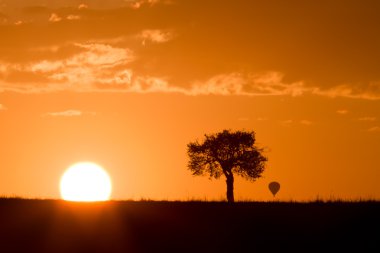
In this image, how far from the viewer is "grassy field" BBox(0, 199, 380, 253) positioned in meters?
30.2

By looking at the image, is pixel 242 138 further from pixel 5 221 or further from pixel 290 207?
pixel 5 221

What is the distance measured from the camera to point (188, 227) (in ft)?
112

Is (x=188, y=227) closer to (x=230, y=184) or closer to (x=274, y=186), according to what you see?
(x=230, y=184)

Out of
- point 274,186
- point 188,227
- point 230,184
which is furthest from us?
point 274,186

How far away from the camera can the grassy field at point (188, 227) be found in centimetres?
3019

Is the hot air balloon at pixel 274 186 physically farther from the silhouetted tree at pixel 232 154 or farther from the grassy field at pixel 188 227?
the grassy field at pixel 188 227

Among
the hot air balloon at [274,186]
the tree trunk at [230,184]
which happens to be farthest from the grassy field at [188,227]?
the hot air balloon at [274,186]

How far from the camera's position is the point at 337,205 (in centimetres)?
4072

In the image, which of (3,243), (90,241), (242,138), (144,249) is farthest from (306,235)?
(242,138)

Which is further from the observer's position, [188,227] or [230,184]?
[230,184]

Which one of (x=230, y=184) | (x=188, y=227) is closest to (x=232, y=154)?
(x=230, y=184)

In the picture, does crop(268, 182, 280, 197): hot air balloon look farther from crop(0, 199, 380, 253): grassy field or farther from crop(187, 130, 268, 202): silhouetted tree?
crop(0, 199, 380, 253): grassy field

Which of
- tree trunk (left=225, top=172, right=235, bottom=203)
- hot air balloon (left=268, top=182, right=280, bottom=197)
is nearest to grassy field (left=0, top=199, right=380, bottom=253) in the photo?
tree trunk (left=225, top=172, right=235, bottom=203)

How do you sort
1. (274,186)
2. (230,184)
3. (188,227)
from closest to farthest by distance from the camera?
(188,227) < (230,184) < (274,186)
